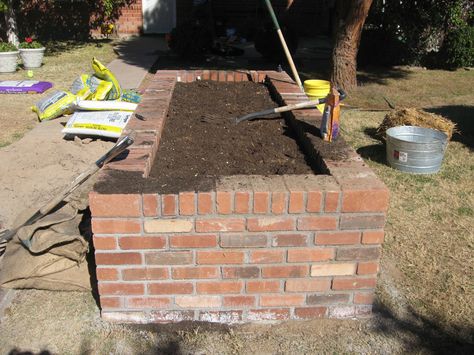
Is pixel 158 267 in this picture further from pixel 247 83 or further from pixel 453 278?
pixel 247 83

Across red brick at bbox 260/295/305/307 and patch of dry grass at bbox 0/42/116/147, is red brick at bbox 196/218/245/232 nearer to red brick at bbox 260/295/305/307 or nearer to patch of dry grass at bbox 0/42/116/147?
red brick at bbox 260/295/305/307

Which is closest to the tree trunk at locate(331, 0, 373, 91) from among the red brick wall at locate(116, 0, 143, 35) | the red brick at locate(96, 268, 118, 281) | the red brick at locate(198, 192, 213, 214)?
the red brick at locate(198, 192, 213, 214)

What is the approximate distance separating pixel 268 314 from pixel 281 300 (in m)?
0.12

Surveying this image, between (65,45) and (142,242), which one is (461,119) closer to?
(142,242)

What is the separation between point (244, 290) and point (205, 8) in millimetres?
14675

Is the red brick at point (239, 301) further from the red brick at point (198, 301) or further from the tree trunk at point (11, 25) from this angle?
the tree trunk at point (11, 25)

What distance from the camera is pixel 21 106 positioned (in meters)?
7.88

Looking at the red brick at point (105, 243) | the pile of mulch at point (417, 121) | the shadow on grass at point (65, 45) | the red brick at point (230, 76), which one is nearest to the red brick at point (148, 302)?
the red brick at point (105, 243)

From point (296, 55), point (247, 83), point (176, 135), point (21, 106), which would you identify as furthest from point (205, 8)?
point (176, 135)

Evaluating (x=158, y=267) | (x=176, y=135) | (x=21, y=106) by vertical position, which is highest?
(x=176, y=135)

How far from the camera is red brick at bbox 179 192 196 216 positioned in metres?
2.42

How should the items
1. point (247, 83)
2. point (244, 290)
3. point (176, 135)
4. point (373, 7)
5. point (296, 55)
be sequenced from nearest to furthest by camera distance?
point (244, 290) → point (176, 135) → point (247, 83) → point (373, 7) → point (296, 55)

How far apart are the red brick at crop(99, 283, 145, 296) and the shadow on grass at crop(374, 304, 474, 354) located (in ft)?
4.32

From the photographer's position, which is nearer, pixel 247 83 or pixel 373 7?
pixel 247 83
